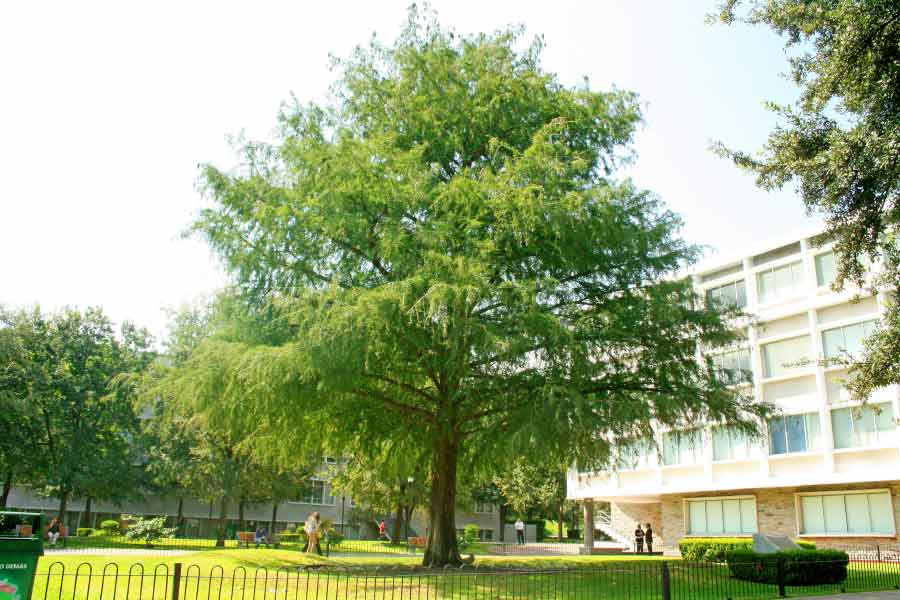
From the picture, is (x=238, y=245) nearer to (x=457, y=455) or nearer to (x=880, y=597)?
(x=457, y=455)

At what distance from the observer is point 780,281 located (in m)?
39.0

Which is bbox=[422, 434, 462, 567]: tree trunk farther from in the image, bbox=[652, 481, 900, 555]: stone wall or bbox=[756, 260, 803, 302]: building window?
bbox=[756, 260, 803, 302]: building window

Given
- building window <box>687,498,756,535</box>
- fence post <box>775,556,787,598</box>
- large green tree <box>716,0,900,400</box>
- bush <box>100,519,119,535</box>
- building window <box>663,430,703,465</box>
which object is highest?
large green tree <box>716,0,900,400</box>

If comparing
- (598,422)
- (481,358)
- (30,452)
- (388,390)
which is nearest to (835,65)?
(598,422)

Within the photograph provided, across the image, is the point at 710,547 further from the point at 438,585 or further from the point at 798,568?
the point at 438,585

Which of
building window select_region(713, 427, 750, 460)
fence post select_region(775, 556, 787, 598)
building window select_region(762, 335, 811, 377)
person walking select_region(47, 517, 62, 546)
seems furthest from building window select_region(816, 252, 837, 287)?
person walking select_region(47, 517, 62, 546)

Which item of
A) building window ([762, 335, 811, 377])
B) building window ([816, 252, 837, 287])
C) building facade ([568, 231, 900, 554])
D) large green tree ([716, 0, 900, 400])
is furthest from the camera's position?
building window ([762, 335, 811, 377])

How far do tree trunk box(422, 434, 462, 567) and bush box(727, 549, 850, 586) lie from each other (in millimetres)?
7061

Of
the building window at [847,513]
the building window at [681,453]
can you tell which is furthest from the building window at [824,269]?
the building window at [681,453]

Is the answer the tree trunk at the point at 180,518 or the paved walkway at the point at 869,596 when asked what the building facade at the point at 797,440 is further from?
the tree trunk at the point at 180,518

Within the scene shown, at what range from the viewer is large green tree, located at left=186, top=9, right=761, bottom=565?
16516 mm

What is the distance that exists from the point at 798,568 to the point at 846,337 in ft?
65.3

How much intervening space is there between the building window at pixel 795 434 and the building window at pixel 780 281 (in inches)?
242

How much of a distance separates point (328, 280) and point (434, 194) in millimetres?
3547
